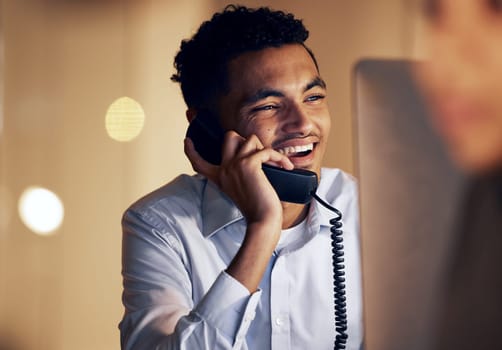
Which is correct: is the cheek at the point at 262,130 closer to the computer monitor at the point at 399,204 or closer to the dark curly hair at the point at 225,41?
the dark curly hair at the point at 225,41

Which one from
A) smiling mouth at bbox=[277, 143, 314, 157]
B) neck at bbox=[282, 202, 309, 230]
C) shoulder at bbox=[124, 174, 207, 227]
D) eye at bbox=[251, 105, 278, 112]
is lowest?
neck at bbox=[282, 202, 309, 230]

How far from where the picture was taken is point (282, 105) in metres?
1.20

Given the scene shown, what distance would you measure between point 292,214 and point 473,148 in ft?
2.93

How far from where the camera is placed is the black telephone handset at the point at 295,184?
1040mm

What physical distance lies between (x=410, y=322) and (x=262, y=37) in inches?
37.9

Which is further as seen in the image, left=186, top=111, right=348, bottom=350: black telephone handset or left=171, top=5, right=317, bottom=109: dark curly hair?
left=171, top=5, right=317, bottom=109: dark curly hair

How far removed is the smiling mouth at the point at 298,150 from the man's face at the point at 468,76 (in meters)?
0.83

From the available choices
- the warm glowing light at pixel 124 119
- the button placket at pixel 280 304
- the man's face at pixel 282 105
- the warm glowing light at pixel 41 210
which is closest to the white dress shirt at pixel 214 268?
the button placket at pixel 280 304

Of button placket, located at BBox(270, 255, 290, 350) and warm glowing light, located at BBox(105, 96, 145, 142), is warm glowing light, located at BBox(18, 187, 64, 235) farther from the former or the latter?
button placket, located at BBox(270, 255, 290, 350)

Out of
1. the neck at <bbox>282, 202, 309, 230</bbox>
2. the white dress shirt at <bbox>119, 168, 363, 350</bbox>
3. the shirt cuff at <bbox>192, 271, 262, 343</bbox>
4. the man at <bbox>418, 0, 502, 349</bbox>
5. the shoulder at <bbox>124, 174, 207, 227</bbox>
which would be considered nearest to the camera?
the man at <bbox>418, 0, 502, 349</bbox>

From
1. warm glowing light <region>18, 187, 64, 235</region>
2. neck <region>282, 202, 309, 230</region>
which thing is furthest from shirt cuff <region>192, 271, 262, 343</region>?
warm glowing light <region>18, 187, 64, 235</region>

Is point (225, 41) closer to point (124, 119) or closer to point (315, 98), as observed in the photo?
point (315, 98)

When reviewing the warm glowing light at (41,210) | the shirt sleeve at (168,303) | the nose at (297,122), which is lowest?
the warm glowing light at (41,210)

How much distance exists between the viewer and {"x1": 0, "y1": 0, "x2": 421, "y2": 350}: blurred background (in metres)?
1.93
